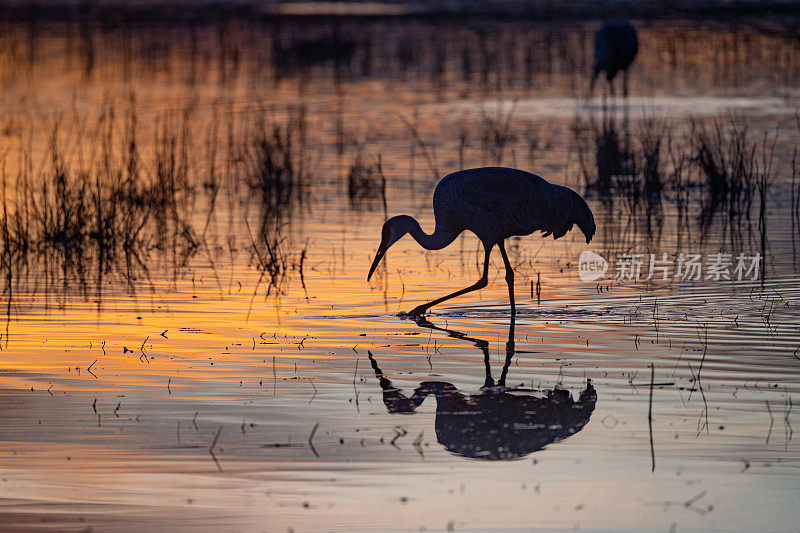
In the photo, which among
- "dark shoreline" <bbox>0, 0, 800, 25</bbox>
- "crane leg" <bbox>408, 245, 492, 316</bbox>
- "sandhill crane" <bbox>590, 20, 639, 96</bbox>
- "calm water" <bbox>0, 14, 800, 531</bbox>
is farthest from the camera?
"dark shoreline" <bbox>0, 0, 800, 25</bbox>

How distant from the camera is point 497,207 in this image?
884 centimetres

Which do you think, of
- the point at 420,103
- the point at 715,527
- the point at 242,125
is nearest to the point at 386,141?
the point at 242,125

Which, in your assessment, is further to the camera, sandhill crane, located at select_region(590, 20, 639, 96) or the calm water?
sandhill crane, located at select_region(590, 20, 639, 96)

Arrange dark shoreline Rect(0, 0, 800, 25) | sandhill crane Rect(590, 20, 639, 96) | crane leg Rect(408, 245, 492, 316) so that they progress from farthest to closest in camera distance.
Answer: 1. dark shoreline Rect(0, 0, 800, 25)
2. sandhill crane Rect(590, 20, 639, 96)
3. crane leg Rect(408, 245, 492, 316)

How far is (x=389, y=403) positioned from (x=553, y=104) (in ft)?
51.1

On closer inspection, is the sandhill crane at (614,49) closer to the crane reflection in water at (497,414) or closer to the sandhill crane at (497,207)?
the sandhill crane at (497,207)

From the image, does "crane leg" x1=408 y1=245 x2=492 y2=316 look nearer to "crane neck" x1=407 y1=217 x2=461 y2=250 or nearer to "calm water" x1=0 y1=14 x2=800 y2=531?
"calm water" x1=0 y1=14 x2=800 y2=531

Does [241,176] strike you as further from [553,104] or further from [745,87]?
[745,87]

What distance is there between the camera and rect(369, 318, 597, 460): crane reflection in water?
545cm

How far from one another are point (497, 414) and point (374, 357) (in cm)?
135

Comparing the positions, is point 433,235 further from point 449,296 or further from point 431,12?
point 431,12

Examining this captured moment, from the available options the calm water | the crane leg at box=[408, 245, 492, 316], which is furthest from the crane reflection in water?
the crane leg at box=[408, 245, 492, 316]

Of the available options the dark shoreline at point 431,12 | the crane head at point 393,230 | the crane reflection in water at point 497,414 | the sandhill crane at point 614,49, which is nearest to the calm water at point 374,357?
the crane reflection in water at point 497,414

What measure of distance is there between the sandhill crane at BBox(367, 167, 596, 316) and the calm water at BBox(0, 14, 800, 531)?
442 mm
